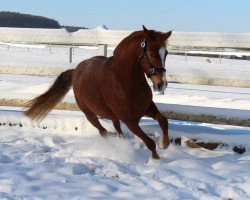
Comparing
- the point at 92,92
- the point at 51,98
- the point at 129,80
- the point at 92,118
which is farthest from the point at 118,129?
the point at 129,80

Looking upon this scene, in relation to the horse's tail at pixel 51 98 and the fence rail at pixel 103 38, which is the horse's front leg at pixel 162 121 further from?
the horse's tail at pixel 51 98

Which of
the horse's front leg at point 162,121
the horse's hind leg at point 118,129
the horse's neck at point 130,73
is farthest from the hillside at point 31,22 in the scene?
the horse's neck at point 130,73

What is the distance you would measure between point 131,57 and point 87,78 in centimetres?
57

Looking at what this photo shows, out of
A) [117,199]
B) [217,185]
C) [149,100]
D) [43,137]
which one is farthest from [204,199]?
[43,137]

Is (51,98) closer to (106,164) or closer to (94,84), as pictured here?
(94,84)

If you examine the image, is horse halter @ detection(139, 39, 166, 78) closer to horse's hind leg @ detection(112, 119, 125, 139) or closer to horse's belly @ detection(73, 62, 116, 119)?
horse's belly @ detection(73, 62, 116, 119)

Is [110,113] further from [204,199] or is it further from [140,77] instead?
[204,199]

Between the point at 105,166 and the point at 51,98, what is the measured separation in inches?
54.5

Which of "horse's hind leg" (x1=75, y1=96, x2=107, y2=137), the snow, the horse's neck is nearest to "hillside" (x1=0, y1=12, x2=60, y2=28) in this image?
the snow

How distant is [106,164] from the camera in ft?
11.3

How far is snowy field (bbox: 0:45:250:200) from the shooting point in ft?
9.11

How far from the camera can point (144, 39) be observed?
11.0 feet

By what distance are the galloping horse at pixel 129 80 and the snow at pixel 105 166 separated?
33cm

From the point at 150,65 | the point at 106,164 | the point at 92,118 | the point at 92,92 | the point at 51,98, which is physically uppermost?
the point at 150,65
